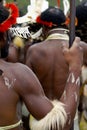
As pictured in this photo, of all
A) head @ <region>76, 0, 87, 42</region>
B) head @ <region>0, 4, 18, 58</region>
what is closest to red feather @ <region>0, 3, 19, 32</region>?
head @ <region>0, 4, 18, 58</region>

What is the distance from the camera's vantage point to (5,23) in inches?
119

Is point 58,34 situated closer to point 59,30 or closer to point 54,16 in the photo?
point 59,30

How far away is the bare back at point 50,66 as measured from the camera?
5.42 m

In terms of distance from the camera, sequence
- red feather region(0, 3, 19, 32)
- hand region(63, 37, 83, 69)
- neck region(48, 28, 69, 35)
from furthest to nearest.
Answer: neck region(48, 28, 69, 35) < red feather region(0, 3, 19, 32) < hand region(63, 37, 83, 69)

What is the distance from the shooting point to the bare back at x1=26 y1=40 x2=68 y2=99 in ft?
17.8

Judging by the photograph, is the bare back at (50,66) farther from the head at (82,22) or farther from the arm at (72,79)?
the arm at (72,79)

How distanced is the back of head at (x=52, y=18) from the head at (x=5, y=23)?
2.55m

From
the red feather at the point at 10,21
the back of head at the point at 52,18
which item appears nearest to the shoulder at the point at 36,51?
the back of head at the point at 52,18

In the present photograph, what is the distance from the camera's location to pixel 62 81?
546 cm

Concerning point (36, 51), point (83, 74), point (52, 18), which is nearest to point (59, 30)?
point (52, 18)

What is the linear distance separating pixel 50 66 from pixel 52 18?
67cm

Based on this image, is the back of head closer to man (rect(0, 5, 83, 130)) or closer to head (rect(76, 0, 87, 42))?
head (rect(76, 0, 87, 42))

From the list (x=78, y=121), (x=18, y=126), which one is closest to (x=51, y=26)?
(x=78, y=121)

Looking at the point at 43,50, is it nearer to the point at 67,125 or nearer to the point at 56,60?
the point at 56,60
